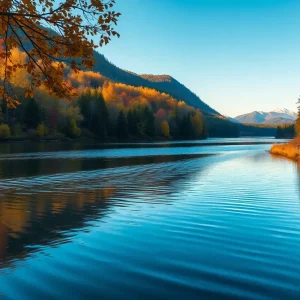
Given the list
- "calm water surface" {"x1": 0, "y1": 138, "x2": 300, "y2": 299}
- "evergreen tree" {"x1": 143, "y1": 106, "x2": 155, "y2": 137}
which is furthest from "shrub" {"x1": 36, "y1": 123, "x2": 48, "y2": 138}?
"calm water surface" {"x1": 0, "y1": 138, "x2": 300, "y2": 299}

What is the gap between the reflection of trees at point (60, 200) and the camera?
10.3 metres

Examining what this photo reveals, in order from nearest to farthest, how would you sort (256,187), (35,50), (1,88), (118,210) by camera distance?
(35,50)
(1,88)
(118,210)
(256,187)

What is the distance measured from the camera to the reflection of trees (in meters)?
10.3

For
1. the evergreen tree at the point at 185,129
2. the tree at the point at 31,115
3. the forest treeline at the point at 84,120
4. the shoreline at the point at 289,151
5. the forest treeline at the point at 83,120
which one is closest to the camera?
the shoreline at the point at 289,151

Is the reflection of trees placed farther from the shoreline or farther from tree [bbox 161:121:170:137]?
tree [bbox 161:121:170:137]

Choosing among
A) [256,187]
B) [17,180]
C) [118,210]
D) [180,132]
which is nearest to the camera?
[118,210]

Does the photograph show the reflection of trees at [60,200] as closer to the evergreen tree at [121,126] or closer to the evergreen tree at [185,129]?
the evergreen tree at [121,126]

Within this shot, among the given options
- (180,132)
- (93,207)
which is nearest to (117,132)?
(180,132)

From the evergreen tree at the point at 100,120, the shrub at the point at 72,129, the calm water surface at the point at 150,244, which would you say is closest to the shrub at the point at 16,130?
the shrub at the point at 72,129

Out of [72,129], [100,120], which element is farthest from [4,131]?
[100,120]

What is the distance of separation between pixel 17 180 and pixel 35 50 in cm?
1808

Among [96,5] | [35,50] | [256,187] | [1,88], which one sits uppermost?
[96,5]

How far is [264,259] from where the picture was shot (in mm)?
8461

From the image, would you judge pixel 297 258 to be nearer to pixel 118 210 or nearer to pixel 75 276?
pixel 75 276
